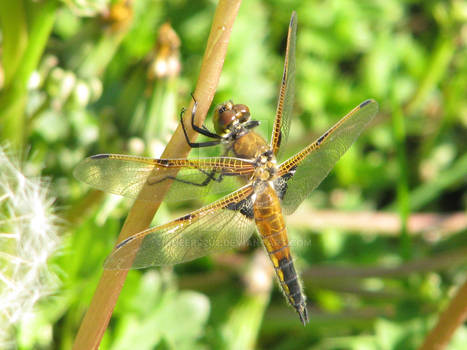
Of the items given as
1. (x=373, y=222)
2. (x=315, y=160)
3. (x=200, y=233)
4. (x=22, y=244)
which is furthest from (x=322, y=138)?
(x=373, y=222)

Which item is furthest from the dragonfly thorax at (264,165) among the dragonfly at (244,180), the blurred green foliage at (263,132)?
the blurred green foliage at (263,132)

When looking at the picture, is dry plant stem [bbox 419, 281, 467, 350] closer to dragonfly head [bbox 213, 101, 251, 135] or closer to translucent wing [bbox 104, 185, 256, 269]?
translucent wing [bbox 104, 185, 256, 269]

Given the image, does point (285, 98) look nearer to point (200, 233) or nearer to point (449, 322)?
point (200, 233)

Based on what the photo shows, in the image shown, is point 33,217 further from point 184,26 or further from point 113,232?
point 184,26

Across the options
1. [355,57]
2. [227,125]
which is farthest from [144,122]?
[355,57]

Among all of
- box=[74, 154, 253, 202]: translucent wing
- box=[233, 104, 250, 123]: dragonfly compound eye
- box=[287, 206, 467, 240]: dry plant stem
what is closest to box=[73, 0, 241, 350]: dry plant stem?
box=[74, 154, 253, 202]: translucent wing
